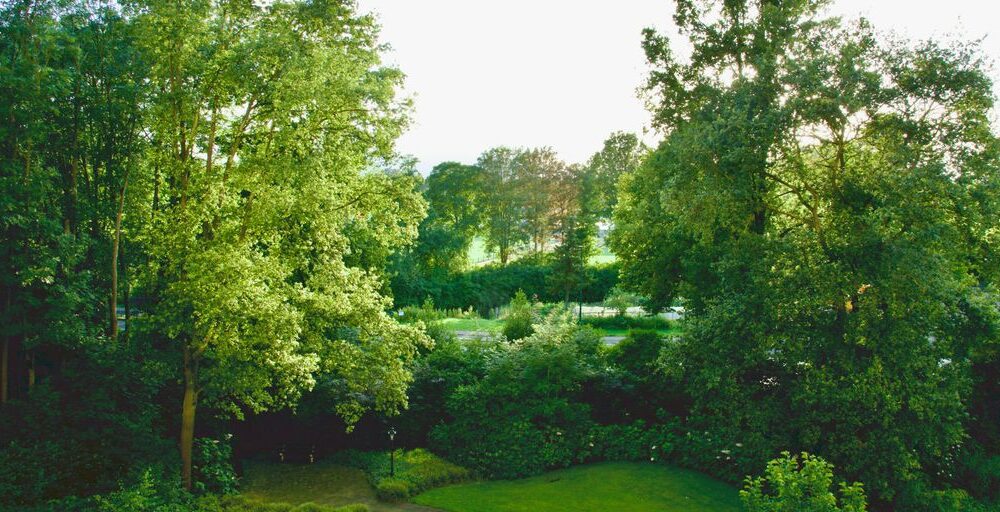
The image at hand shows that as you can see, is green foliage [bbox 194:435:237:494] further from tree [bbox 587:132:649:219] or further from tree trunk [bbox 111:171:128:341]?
tree [bbox 587:132:649:219]

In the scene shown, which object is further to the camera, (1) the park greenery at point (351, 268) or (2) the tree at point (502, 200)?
(2) the tree at point (502, 200)

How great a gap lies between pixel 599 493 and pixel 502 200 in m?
39.5

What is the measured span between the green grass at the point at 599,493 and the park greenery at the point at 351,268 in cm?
10

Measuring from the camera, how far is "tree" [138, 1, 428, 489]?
11.8 metres

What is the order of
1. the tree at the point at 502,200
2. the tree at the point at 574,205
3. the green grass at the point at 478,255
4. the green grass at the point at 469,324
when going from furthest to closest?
the green grass at the point at 478,255 → the tree at the point at 502,200 → the tree at the point at 574,205 → the green grass at the point at 469,324

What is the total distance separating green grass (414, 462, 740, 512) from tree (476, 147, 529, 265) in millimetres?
36725

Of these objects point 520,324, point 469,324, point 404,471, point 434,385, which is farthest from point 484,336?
point 404,471

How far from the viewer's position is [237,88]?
12.1m

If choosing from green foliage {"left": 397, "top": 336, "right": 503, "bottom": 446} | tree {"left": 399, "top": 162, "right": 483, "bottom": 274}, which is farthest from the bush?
tree {"left": 399, "top": 162, "right": 483, "bottom": 274}

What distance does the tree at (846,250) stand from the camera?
1254 centimetres

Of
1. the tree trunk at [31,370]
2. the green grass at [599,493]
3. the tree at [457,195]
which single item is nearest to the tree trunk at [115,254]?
the tree trunk at [31,370]

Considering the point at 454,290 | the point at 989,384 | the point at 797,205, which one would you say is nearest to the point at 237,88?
the point at 797,205

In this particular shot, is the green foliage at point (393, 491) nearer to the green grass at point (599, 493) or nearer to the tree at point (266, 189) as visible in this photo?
the green grass at point (599, 493)

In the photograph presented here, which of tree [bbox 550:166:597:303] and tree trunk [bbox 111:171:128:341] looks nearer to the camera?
tree trunk [bbox 111:171:128:341]
